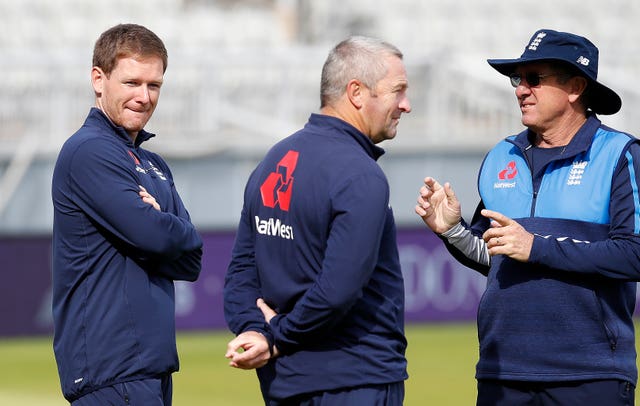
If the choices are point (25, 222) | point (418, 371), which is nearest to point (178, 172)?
point (25, 222)

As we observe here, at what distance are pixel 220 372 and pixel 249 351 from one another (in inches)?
262

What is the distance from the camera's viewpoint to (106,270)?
13.2 ft

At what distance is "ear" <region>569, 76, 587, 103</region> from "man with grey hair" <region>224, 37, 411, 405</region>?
80 centimetres

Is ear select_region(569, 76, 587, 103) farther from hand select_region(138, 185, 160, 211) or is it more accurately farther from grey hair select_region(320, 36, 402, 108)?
hand select_region(138, 185, 160, 211)

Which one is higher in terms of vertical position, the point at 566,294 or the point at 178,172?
the point at 566,294

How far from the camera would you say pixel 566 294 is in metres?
4.19

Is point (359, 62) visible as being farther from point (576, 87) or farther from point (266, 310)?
point (576, 87)

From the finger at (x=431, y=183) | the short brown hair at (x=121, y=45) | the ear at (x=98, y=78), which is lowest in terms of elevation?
the finger at (x=431, y=183)

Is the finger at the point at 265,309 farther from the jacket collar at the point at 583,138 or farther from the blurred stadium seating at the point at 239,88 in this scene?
the blurred stadium seating at the point at 239,88

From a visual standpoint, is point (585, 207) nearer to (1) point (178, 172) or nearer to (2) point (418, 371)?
(2) point (418, 371)

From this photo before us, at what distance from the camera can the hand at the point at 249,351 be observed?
378cm

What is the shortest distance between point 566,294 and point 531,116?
68 cm

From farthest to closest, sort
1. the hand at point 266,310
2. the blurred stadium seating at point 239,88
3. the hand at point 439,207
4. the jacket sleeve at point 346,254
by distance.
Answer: the blurred stadium seating at point 239,88, the hand at point 439,207, the hand at point 266,310, the jacket sleeve at point 346,254

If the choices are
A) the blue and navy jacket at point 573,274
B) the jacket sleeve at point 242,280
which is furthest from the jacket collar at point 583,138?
the jacket sleeve at point 242,280
